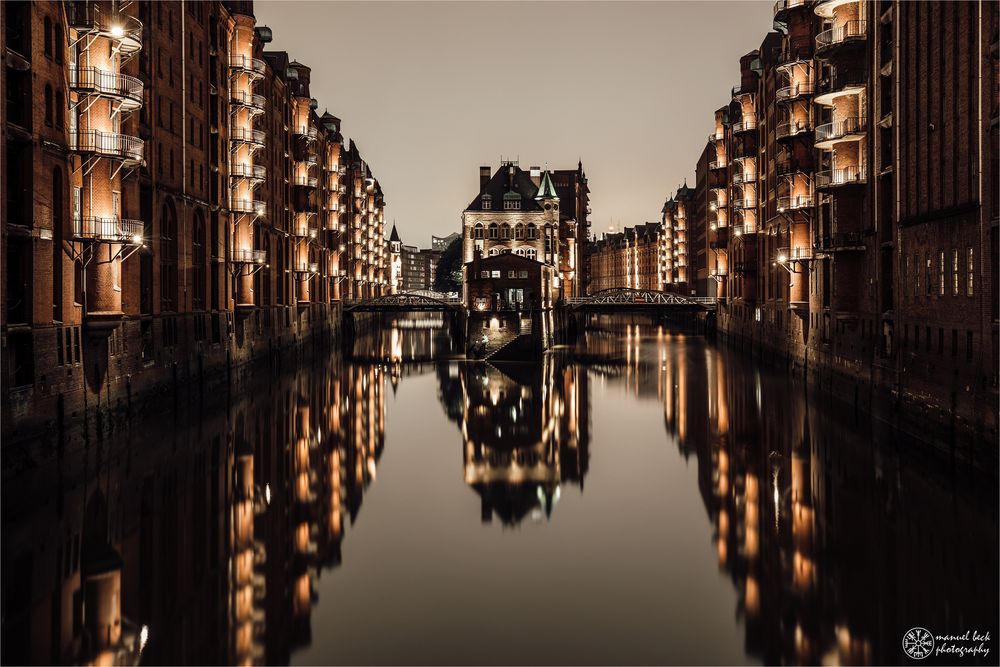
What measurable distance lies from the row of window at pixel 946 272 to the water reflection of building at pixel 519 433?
12.9 m

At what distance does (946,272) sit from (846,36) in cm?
1395

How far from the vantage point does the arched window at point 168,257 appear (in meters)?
40.2

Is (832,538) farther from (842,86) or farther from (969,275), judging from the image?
(842,86)

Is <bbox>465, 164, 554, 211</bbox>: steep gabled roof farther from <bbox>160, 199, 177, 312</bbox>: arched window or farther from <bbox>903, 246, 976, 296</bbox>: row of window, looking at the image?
<bbox>903, 246, 976, 296</bbox>: row of window

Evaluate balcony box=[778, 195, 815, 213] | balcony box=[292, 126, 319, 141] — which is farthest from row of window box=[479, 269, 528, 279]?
balcony box=[778, 195, 815, 213]

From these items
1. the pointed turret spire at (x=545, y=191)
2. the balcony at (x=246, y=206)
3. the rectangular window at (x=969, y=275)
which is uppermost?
the pointed turret spire at (x=545, y=191)

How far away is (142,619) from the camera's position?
15.8 metres

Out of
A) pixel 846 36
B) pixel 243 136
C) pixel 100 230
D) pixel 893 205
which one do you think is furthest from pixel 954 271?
pixel 243 136

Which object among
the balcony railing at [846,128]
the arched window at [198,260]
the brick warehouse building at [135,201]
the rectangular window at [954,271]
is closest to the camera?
the brick warehouse building at [135,201]

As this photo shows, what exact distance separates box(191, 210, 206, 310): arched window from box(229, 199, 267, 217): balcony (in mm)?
5277

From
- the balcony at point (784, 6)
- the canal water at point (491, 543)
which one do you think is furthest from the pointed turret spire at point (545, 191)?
the canal water at point (491, 543)

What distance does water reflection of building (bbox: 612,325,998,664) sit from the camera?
15.4 meters

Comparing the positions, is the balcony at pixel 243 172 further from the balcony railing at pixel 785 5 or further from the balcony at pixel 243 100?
the balcony railing at pixel 785 5

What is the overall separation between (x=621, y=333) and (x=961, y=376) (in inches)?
3273
